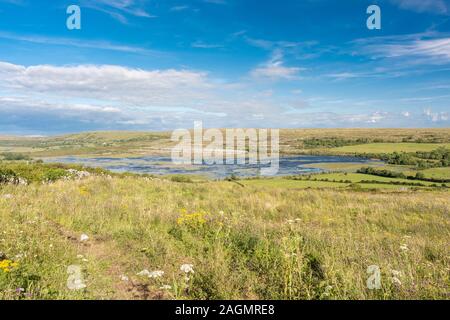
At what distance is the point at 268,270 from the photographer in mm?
5012

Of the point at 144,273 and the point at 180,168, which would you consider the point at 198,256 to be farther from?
the point at 180,168

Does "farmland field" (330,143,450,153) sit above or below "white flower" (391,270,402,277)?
below

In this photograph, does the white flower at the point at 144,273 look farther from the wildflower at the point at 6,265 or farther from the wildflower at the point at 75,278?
the wildflower at the point at 6,265

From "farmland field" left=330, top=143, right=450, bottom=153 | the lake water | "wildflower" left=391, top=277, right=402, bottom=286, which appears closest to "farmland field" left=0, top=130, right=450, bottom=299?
"wildflower" left=391, top=277, right=402, bottom=286

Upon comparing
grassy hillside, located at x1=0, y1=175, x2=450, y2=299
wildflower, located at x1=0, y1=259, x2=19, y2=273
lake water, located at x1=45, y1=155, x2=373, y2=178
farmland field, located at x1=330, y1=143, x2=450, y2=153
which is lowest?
lake water, located at x1=45, y1=155, x2=373, y2=178

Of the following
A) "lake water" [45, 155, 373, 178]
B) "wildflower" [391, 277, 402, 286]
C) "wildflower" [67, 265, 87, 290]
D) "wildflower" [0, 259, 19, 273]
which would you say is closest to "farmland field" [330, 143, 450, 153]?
"lake water" [45, 155, 373, 178]

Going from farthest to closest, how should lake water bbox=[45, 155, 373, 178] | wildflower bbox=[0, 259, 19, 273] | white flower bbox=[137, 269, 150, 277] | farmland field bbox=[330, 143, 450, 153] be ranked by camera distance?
farmland field bbox=[330, 143, 450, 153], lake water bbox=[45, 155, 373, 178], white flower bbox=[137, 269, 150, 277], wildflower bbox=[0, 259, 19, 273]

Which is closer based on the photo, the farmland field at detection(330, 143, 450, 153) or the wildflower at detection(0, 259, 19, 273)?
the wildflower at detection(0, 259, 19, 273)

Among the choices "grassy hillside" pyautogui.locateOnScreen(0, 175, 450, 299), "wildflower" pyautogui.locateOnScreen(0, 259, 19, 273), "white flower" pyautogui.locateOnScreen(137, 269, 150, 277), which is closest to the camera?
"wildflower" pyautogui.locateOnScreen(0, 259, 19, 273)

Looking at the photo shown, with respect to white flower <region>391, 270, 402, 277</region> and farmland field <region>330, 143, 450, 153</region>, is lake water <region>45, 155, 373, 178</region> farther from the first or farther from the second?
farmland field <region>330, 143, 450, 153</region>
